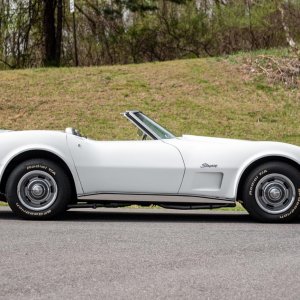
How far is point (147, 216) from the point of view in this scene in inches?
330

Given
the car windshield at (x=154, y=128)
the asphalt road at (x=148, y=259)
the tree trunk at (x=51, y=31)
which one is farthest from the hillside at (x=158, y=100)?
the asphalt road at (x=148, y=259)

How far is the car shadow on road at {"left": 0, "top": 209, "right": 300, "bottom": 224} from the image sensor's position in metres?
7.87

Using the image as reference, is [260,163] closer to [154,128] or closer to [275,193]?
[275,193]

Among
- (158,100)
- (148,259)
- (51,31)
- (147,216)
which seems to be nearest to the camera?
(148,259)

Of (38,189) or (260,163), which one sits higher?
(260,163)

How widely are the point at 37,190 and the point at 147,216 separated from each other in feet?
4.97

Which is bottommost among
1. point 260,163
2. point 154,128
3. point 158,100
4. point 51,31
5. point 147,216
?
point 147,216

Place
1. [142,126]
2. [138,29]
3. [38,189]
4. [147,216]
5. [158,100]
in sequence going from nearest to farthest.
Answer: [38,189] → [142,126] → [147,216] → [158,100] → [138,29]

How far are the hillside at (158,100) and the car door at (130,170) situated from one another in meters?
11.0

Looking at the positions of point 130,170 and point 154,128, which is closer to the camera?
point 130,170

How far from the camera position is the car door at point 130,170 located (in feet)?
24.4

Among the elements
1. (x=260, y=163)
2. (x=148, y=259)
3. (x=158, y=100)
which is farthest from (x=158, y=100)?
(x=148, y=259)

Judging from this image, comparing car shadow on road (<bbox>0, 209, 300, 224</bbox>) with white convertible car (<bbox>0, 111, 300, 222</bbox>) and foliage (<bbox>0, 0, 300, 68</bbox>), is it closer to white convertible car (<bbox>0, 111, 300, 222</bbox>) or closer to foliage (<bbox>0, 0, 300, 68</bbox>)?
white convertible car (<bbox>0, 111, 300, 222</bbox>)

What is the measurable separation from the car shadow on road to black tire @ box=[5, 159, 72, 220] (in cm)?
26
